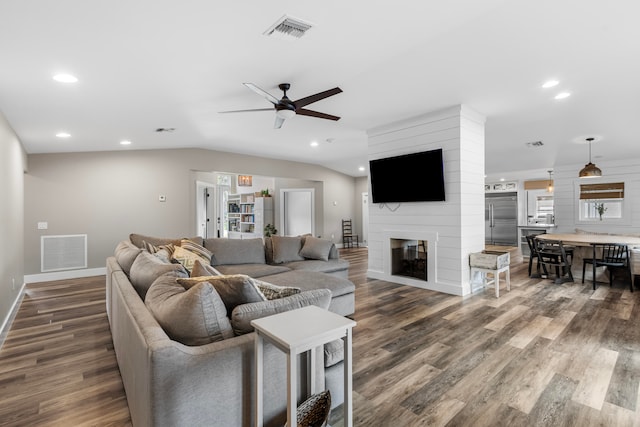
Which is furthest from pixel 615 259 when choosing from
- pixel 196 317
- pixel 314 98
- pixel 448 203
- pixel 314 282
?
pixel 196 317

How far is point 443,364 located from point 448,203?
8.70ft

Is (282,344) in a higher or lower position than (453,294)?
higher

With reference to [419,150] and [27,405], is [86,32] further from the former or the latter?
[419,150]

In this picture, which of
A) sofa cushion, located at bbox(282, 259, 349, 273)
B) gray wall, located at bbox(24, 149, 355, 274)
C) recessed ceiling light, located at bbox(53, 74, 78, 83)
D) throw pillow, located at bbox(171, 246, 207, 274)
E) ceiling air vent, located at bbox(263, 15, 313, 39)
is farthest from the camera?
gray wall, located at bbox(24, 149, 355, 274)

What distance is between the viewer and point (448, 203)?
4.64 m

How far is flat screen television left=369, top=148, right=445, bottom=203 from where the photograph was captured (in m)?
4.68

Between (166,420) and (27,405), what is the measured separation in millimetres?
1523

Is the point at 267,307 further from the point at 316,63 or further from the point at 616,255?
the point at 616,255

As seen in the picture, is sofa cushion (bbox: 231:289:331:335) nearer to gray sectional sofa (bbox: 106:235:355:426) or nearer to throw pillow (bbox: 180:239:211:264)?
gray sectional sofa (bbox: 106:235:355:426)

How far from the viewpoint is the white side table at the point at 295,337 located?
4.31ft

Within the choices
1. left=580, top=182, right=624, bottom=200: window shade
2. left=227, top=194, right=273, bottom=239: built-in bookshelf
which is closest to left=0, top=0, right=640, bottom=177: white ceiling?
left=580, top=182, right=624, bottom=200: window shade

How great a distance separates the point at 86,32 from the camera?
2.22 metres

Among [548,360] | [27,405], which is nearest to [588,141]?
[548,360]

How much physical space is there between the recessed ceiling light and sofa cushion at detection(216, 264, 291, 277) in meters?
2.53
